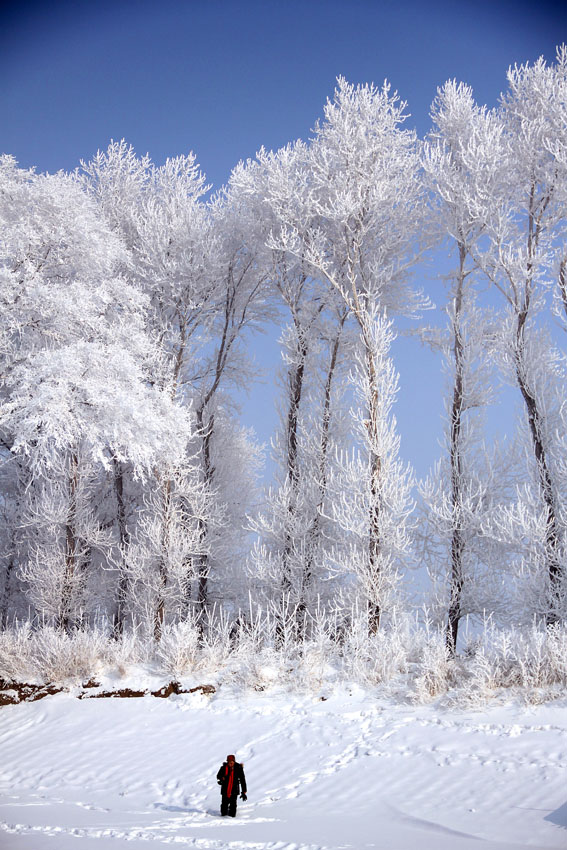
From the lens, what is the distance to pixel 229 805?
6469 millimetres

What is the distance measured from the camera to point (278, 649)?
1196cm

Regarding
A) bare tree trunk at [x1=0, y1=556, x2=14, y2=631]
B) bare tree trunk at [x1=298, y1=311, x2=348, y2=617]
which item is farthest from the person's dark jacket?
bare tree trunk at [x1=0, y1=556, x2=14, y2=631]

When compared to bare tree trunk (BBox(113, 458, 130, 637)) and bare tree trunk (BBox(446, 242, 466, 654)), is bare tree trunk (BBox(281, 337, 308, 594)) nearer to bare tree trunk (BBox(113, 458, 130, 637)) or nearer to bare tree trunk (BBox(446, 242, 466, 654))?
bare tree trunk (BBox(446, 242, 466, 654))

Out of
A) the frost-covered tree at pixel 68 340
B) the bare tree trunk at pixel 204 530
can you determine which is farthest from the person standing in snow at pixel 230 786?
the bare tree trunk at pixel 204 530

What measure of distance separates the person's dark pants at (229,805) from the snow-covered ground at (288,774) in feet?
0.50

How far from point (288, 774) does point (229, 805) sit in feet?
4.06

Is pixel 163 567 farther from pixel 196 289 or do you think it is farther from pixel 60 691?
pixel 196 289

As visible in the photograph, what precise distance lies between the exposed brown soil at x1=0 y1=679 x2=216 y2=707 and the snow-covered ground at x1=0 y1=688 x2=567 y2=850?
184mm

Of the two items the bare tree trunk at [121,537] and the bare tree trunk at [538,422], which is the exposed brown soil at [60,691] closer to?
the bare tree trunk at [121,537]

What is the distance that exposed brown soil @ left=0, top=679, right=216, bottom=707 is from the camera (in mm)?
10664

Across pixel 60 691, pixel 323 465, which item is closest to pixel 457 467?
pixel 323 465

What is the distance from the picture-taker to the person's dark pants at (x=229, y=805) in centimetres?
643

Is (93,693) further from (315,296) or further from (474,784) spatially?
(315,296)

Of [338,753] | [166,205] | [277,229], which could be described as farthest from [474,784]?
[166,205]
